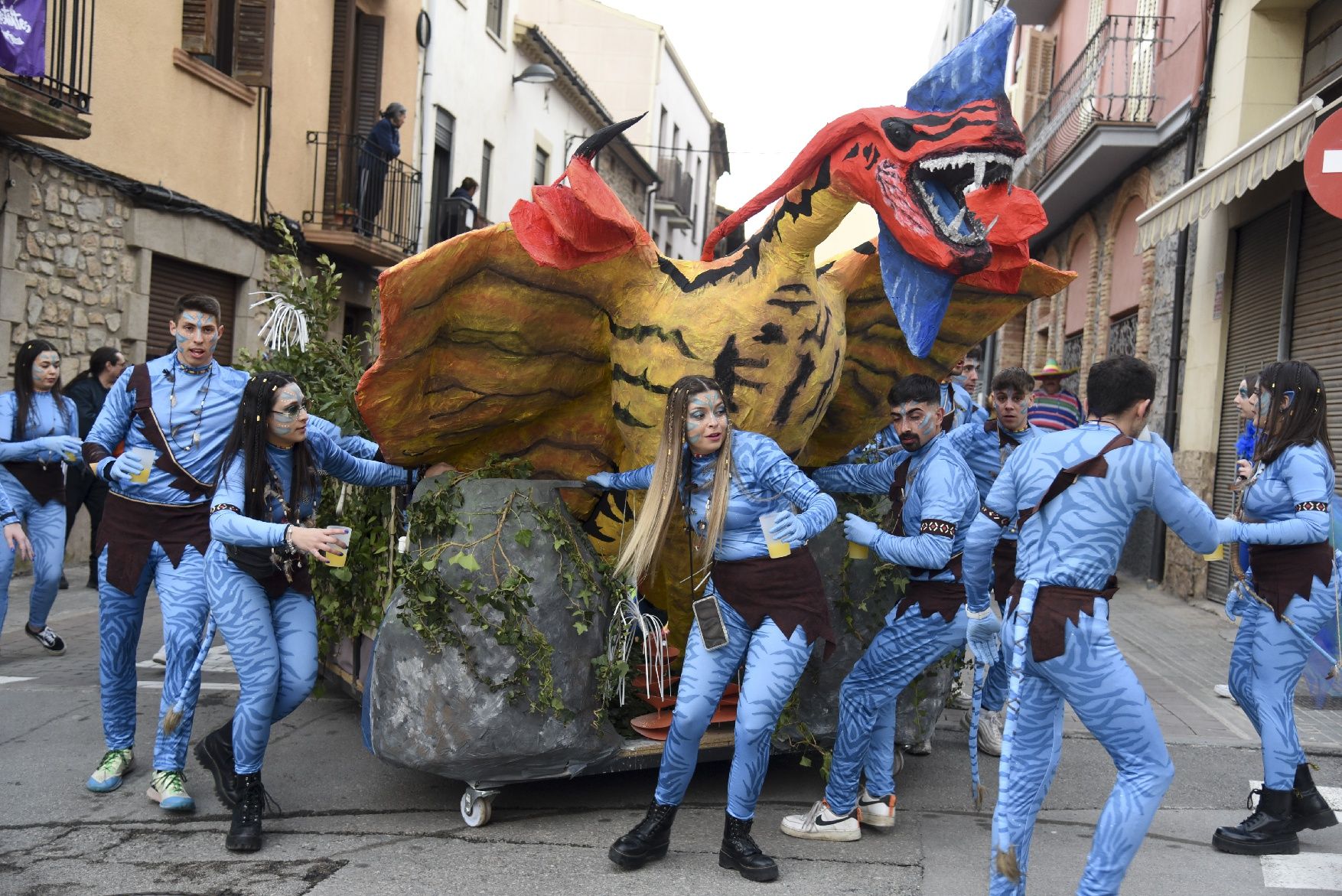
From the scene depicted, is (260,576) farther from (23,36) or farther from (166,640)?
(23,36)

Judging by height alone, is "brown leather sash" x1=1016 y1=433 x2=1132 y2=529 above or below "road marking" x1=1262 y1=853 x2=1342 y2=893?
above

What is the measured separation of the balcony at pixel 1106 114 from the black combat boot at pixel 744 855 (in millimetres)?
9138

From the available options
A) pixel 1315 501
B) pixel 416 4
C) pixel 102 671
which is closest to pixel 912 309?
pixel 1315 501

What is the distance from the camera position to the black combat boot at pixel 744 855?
146 inches

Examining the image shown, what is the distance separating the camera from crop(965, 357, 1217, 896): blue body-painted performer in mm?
3172

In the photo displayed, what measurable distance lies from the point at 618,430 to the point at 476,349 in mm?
619

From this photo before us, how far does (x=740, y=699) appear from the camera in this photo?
3807 millimetres

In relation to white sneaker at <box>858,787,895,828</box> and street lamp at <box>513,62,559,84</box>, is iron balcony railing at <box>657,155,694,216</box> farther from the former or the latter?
white sneaker at <box>858,787,895,828</box>

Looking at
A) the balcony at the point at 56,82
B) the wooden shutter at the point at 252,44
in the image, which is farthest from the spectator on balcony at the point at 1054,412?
the wooden shutter at the point at 252,44

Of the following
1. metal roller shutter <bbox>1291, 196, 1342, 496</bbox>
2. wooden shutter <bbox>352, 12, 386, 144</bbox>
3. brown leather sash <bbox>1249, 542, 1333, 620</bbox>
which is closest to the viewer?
brown leather sash <bbox>1249, 542, 1333, 620</bbox>

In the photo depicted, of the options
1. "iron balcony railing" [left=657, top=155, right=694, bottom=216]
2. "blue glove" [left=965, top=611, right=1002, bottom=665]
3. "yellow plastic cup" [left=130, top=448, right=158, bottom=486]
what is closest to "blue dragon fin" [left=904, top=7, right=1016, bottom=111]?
"blue glove" [left=965, top=611, right=1002, bottom=665]

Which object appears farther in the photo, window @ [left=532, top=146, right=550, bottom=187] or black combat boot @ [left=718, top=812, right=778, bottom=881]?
window @ [left=532, top=146, right=550, bottom=187]

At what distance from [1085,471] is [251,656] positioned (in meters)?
2.60

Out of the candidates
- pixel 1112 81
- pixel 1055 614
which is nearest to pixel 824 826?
pixel 1055 614
